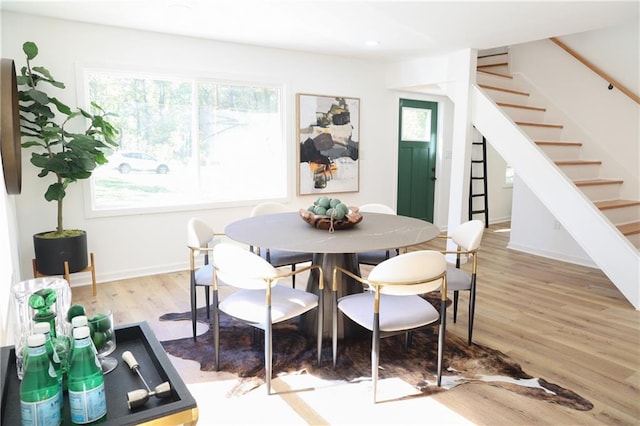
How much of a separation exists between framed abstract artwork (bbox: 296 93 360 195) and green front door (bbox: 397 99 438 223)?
0.97 metres

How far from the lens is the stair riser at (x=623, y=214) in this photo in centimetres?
437

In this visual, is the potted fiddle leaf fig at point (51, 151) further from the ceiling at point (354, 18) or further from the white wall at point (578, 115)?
the white wall at point (578, 115)

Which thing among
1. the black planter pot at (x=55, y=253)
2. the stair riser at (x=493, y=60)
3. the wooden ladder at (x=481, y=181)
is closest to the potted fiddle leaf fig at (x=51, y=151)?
the black planter pot at (x=55, y=253)

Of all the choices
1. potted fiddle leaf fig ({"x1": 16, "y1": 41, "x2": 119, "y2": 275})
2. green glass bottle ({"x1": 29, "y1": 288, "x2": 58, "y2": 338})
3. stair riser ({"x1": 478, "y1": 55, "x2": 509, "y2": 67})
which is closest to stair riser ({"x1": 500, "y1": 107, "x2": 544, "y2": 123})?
stair riser ({"x1": 478, "y1": 55, "x2": 509, "y2": 67})

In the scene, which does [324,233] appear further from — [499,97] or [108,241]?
[499,97]

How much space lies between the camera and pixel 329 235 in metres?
2.71

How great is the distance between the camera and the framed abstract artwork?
5.25 meters

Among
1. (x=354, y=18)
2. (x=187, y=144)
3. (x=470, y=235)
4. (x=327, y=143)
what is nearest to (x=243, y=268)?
(x=470, y=235)

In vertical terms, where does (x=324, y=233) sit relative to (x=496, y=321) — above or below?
above

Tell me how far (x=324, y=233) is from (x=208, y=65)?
2.71m

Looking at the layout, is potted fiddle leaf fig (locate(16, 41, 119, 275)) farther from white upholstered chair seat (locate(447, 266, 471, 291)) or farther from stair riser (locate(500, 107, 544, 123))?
stair riser (locate(500, 107, 544, 123))

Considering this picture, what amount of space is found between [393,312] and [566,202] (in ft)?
8.44

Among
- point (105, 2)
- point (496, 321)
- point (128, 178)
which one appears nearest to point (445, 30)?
point (496, 321)

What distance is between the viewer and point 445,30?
3953 millimetres
